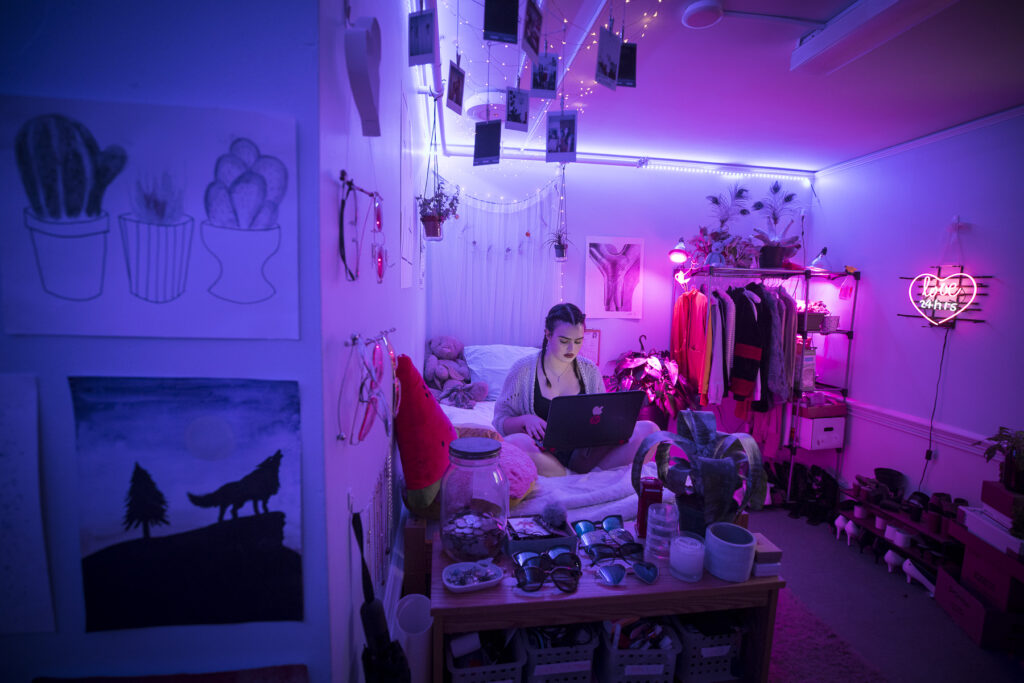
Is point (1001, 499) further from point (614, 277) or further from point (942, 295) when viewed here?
point (614, 277)

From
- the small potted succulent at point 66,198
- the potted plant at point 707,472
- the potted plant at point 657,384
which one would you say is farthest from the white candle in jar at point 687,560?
the potted plant at point 657,384

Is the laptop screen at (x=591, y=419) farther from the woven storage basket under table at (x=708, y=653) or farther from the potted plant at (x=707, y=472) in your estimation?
the woven storage basket under table at (x=708, y=653)

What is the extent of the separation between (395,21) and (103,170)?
123cm

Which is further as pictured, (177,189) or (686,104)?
(686,104)

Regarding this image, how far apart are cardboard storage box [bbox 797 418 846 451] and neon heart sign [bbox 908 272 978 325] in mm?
1024

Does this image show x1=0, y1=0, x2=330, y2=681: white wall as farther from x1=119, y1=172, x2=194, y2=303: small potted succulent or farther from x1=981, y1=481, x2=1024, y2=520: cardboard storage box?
x1=981, y1=481, x2=1024, y2=520: cardboard storage box

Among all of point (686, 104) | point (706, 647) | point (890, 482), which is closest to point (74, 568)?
point (706, 647)

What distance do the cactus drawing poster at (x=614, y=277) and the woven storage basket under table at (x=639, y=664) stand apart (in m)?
3.15

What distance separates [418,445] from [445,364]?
2.06 metres

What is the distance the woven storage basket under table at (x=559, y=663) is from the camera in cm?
124

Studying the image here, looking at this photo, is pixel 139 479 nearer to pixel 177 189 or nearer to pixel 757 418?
pixel 177 189

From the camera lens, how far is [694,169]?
416 cm

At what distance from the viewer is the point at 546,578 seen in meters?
1.18

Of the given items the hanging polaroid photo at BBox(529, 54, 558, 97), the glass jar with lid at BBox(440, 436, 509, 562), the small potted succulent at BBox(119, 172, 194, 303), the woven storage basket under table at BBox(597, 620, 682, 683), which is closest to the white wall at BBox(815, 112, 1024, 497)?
the woven storage basket under table at BBox(597, 620, 682, 683)
